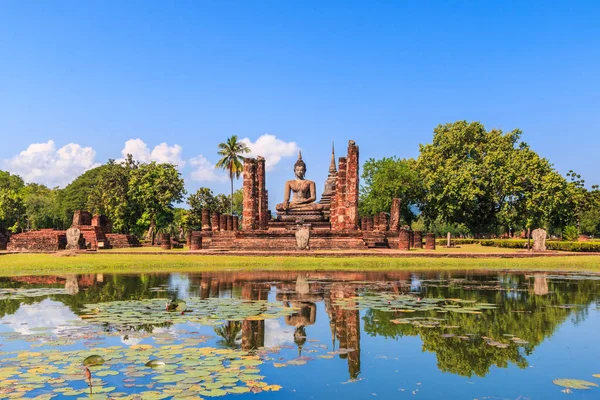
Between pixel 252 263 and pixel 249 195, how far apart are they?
14.3 metres

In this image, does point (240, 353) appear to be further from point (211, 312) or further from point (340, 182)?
point (340, 182)

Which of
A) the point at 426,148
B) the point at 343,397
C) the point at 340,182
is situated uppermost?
the point at 426,148

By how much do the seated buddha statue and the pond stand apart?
2517cm

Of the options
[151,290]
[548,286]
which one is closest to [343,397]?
[151,290]

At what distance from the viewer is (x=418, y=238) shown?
1576 inches

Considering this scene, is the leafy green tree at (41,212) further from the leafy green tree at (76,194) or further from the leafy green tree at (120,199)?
the leafy green tree at (120,199)

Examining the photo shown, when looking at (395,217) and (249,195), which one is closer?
(249,195)

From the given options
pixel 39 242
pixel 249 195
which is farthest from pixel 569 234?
pixel 39 242

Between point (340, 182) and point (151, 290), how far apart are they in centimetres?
2211

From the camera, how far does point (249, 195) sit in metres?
36.8

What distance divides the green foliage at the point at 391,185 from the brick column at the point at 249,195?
16.8 metres

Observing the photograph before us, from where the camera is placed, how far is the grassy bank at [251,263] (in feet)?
71.3

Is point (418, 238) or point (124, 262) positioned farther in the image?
point (418, 238)

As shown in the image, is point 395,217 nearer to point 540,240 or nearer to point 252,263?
point 540,240
